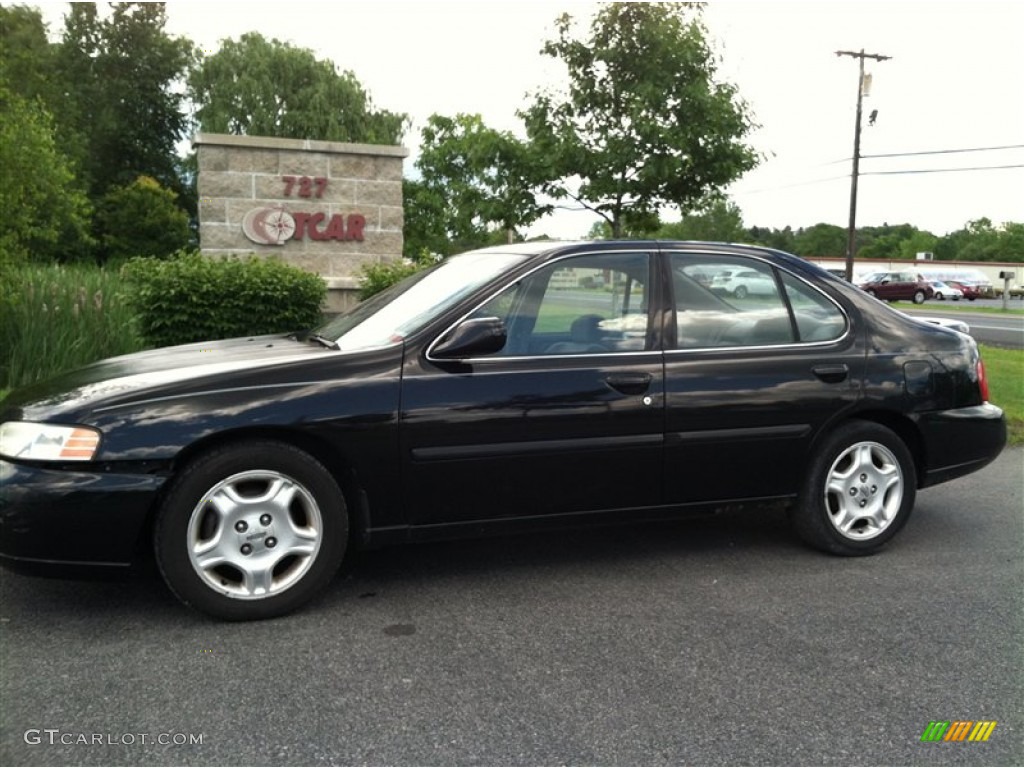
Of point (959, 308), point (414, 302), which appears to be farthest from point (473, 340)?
point (959, 308)

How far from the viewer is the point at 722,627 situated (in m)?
3.63

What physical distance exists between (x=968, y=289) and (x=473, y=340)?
197ft

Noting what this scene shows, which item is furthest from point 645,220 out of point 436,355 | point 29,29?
point 29,29

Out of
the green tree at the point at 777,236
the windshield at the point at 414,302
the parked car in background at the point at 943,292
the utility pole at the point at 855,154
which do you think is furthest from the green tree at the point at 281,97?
the green tree at the point at 777,236

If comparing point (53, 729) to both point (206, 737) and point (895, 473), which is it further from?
point (895, 473)

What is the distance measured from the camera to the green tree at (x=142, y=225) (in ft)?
123

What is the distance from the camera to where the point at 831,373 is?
448cm

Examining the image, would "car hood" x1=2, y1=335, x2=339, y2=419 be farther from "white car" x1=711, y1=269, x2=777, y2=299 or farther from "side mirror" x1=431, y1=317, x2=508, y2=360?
"white car" x1=711, y1=269, x2=777, y2=299

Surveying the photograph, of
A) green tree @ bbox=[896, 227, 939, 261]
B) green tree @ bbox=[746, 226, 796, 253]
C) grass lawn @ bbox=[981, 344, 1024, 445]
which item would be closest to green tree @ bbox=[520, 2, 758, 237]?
grass lawn @ bbox=[981, 344, 1024, 445]

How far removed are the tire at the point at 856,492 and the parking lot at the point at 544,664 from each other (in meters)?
0.13

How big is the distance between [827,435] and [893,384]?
1.48 ft

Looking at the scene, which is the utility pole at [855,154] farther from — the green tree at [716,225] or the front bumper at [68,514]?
the green tree at [716,225]

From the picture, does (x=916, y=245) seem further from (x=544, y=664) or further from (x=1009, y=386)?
(x=544, y=664)

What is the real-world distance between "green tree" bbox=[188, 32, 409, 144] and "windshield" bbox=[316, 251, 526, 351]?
3821 centimetres
